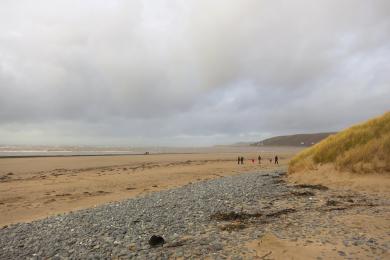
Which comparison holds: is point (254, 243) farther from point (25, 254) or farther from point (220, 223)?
point (25, 254)

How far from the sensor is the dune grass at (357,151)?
15.6 metres

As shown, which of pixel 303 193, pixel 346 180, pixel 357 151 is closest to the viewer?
pixel 303 193

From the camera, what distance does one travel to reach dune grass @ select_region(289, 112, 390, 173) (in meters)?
15.6

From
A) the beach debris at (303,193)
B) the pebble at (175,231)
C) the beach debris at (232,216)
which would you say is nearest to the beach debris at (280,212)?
the pebble at (175,231)

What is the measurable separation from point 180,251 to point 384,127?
16.6 metres

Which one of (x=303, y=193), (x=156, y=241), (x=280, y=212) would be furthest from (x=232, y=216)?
(x=303, y=193)

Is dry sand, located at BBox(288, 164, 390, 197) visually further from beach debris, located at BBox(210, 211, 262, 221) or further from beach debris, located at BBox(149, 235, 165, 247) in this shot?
beach debris, located at BBox(149, 235, 165, 247)

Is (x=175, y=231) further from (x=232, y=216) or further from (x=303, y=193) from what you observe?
(x=303, y=193)

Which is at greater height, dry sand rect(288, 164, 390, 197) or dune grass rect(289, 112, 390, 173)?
dune grass rect(289, 112, 390, 173)

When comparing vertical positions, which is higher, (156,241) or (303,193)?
(303,193)

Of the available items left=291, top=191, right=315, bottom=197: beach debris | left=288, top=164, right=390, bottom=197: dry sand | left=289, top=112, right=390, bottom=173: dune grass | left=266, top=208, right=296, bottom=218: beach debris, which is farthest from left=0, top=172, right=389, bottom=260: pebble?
left=289, top=112, right=390, bottom=173: dune grass

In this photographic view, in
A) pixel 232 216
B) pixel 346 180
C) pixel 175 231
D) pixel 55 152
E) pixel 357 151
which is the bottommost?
pixel 175 231

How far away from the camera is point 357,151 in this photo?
16.7m

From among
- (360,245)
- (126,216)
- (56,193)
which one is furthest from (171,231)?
(56,193)
